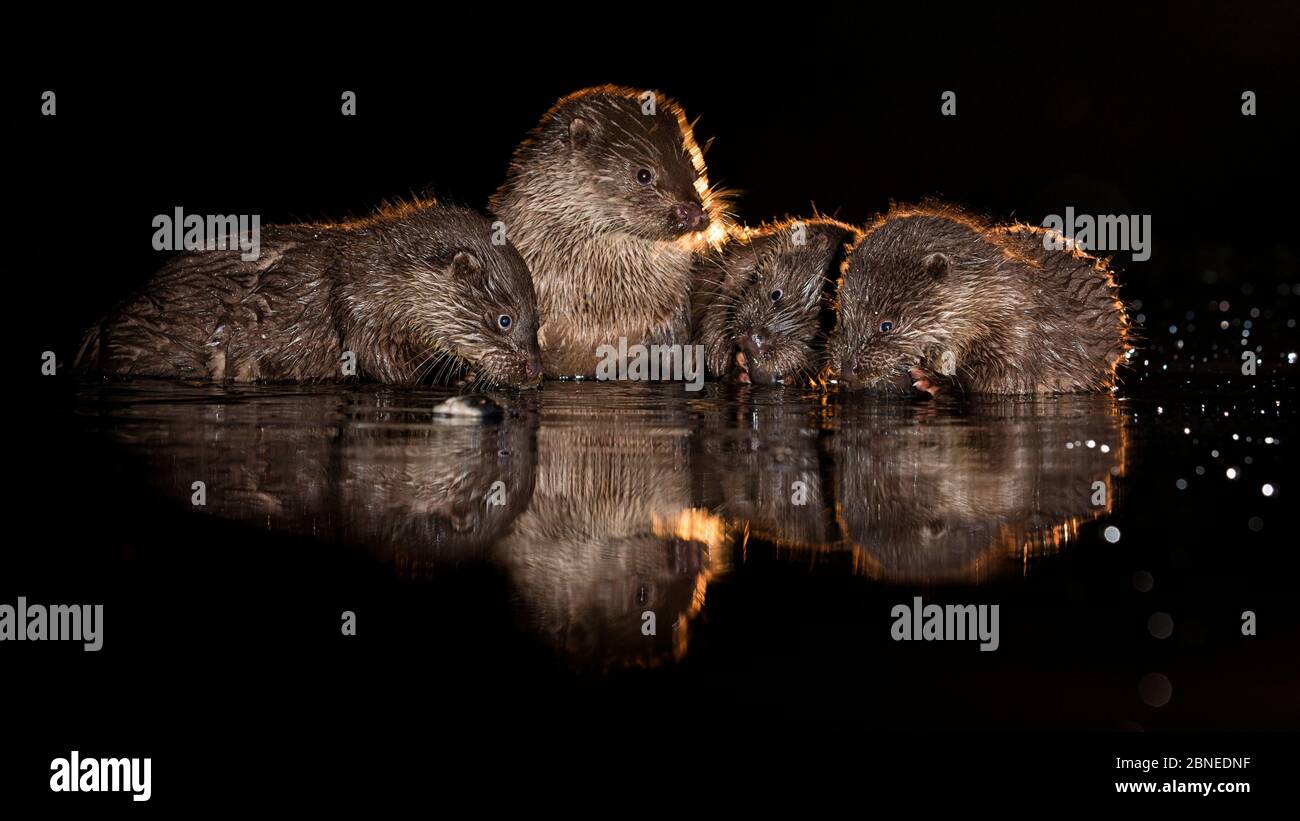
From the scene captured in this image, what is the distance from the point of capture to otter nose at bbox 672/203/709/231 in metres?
8.58

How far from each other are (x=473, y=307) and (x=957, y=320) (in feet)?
9.16

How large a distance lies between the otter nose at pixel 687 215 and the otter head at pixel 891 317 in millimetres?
1384

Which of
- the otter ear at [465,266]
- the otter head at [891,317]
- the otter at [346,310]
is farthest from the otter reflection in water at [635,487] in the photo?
the otter ear at [465,266]

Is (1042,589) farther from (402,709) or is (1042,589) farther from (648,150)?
(648,150)

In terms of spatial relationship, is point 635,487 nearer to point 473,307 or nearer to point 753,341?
point 473,307

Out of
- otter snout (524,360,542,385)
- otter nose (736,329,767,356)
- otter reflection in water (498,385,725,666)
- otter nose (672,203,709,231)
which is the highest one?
otter nose (672,203,709,231)

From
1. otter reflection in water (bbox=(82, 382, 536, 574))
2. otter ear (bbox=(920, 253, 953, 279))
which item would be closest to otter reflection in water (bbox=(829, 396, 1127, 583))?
otter reflection in water (bbox=(82, 382, 536, 574))

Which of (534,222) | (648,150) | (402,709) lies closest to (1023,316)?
(648,150)

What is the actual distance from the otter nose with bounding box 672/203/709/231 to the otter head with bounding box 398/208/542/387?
1.23 meters

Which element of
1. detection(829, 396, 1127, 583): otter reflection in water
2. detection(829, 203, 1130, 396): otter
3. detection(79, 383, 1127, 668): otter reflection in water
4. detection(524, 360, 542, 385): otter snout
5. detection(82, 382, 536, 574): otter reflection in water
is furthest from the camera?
detection(524, 360, 542, 385): otter snout

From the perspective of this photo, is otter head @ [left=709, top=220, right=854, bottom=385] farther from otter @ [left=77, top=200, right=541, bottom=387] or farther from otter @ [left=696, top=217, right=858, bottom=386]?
otter @ [left=77, top=200, right=541, bottom=387]

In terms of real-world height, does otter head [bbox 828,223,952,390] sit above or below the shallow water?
above

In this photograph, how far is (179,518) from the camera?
136 inches

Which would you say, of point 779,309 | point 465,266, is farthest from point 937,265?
point 465,266
